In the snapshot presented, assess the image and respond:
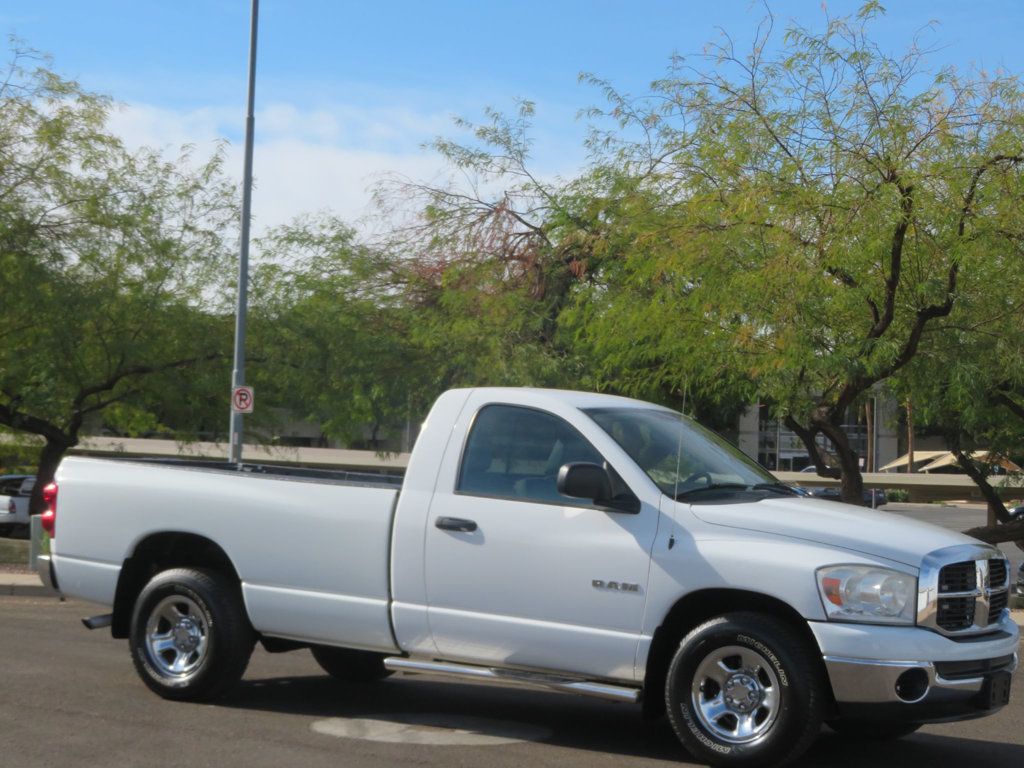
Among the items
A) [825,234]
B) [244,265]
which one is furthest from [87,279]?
[825,234]

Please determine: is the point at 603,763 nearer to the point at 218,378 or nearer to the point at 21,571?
the point at 21,571

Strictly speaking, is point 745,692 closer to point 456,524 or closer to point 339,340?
point 456,524

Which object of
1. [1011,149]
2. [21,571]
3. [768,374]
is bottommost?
[21,571]

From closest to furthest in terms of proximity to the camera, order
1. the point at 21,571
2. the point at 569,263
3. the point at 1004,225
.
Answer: the point at 1004,225
the point at 21,571
the point at 569,263

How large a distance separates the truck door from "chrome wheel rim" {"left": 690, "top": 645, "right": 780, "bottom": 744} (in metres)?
0.40

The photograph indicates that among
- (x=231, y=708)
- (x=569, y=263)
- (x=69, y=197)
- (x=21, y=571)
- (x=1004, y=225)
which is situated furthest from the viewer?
(x=569, y=263)

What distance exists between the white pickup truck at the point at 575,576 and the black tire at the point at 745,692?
0.01 meters

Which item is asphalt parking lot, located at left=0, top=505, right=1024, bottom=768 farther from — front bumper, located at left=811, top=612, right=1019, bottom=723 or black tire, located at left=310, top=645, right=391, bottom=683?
front bumper, located at left=811, top=612, right=1019, bottom=723

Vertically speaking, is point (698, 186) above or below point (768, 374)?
above

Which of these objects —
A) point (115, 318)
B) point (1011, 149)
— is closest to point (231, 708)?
point (1011, 149)

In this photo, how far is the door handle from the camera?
23.2 ft

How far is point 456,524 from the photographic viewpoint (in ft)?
23.3

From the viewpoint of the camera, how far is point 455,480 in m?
7.29

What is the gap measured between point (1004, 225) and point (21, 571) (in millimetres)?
13431
